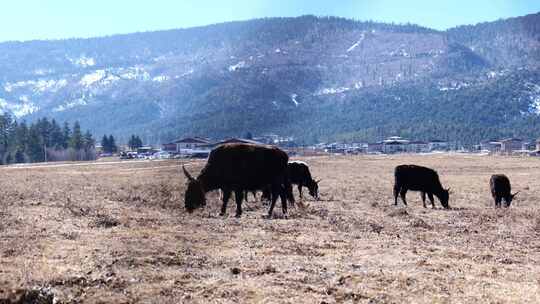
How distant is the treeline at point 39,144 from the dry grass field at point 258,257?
110 m

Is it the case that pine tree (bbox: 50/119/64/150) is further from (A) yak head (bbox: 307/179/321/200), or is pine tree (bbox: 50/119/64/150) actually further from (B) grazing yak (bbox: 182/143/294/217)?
(B) grazing yak (bbox: 182/143/294/217)

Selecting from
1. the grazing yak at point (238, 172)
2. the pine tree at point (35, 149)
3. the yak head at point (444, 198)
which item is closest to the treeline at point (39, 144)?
the pine tree at point (35, 149)

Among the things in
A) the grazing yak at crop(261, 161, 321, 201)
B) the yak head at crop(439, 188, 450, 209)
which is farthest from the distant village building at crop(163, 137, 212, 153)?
the yak head at crop(439, 188, 450, 209)

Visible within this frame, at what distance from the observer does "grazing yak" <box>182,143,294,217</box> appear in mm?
21469

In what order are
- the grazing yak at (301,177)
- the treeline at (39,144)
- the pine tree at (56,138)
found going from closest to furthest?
1. the grazing yak at (301,177)
2. the treeline at (39,144)
3. the pine tree at (56,138)

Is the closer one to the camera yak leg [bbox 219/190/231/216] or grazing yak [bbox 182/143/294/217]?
yak leg [bbox 219/190/231/216]

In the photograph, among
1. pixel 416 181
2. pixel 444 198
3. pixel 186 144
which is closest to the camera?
pixel 444 198

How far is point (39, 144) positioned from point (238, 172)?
115 meters

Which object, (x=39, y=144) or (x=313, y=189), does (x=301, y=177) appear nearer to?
(x=313, y=189)

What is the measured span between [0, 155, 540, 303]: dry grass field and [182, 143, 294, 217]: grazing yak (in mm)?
890

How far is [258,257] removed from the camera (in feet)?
43.2

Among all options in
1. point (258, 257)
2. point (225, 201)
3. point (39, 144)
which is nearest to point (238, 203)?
point (225, 201)

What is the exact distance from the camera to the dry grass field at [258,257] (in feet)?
34.6

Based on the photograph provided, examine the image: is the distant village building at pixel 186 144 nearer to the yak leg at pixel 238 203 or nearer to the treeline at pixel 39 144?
the treeline at pixel 39 144
